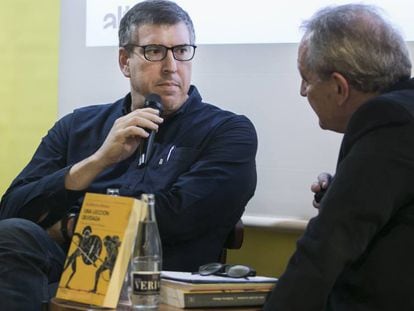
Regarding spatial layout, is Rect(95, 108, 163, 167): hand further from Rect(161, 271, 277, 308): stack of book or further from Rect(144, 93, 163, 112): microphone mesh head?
Rect(161, 271, 277, 308): stack of book

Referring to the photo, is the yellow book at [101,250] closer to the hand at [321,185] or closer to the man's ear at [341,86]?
the man's ear at [341,86]

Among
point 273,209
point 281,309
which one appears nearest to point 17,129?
point 273,209

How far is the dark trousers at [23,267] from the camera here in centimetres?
199

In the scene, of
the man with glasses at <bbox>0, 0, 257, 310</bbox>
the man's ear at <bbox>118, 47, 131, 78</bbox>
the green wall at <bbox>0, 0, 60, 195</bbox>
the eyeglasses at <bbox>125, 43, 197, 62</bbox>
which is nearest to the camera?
the man with glasses at <bbox>0, 0, 257, 310</bbox>

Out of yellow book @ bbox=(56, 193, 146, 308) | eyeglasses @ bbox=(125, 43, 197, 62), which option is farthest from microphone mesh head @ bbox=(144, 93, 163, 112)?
yellow book @ bbox=(56, 193, 146, 308)

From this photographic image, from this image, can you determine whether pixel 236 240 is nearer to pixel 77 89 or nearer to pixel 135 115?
pixel 135 115

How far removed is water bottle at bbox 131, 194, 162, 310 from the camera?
1705 millimetres

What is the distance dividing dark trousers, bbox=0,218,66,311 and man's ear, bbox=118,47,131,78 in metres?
0.75

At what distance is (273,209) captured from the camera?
2.67 m

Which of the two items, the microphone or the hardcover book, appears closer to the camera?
the hardcover book

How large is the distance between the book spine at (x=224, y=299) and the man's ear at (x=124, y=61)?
113 cm

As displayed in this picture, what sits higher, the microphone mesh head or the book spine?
the microphone mesh head

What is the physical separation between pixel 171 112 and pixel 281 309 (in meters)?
1.12

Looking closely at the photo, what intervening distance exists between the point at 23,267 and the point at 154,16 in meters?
0.95
